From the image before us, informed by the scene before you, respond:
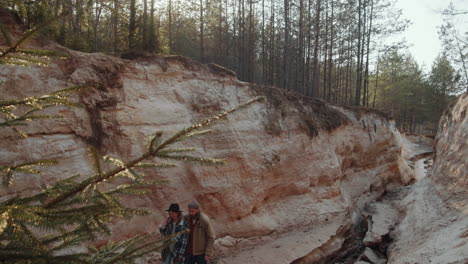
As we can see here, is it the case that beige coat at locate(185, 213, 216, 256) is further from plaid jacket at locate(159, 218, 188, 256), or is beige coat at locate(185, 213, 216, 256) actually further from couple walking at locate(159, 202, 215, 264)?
plaid jacket at locate(159, 218, 188, 256)

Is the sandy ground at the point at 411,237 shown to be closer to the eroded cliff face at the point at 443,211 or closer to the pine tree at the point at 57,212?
the eroded cliff face at the point at 443,211

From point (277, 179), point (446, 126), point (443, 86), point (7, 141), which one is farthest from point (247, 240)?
point (443, 86)

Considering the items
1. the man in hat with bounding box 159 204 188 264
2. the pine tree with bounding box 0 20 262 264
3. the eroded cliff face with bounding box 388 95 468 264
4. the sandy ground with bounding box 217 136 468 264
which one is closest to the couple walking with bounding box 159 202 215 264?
the man in hat with bounding box 159 204 188 264

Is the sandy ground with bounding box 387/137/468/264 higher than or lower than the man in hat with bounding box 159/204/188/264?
lower

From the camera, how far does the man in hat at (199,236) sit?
468 cm

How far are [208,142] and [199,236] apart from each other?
14.8 ft

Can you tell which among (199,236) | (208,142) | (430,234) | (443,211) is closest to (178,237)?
(199,236)

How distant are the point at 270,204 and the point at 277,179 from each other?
100 centimetres

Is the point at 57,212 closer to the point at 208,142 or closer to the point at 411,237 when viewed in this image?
the point at 208,142

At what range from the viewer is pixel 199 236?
4715mm

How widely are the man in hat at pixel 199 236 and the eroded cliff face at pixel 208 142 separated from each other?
1.74 m

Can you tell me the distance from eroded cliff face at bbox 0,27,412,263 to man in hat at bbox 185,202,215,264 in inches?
68.5

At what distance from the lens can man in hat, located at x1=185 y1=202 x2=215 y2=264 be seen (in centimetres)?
468

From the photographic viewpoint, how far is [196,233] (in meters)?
4.70
